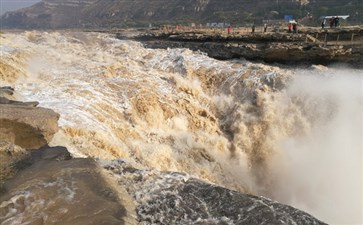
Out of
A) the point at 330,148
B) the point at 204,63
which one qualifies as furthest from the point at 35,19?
the point at 330,148

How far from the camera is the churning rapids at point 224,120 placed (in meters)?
11.6

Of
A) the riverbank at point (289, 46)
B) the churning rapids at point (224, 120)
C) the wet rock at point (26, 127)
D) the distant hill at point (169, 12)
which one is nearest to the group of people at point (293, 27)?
the riverbank at point (289, 46)

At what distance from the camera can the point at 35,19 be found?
348ft

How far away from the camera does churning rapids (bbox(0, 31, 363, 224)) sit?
455 inches

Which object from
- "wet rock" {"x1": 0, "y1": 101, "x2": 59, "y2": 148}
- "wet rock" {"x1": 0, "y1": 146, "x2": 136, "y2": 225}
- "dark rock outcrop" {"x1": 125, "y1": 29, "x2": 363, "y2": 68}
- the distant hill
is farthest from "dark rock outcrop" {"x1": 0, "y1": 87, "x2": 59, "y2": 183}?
the distant hill

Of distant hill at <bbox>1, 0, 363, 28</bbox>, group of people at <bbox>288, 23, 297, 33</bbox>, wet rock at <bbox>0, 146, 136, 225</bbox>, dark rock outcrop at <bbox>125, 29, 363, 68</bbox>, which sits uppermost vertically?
wet rock at <bbox>0, 146, 136, 225</bbox>

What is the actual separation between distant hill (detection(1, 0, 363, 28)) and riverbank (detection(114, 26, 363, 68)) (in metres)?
17.7

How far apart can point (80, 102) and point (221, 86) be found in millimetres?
6960

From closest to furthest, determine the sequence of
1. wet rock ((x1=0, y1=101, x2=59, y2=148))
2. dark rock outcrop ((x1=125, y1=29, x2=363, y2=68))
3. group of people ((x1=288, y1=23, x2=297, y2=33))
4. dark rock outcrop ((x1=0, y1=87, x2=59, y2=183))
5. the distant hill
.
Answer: dark rock outcrop ((x1=0, y1=87, x2=59, y2=183)) < wet rock ((x1=0, y1=101, x2=59, y2=148)) < dark rock outcrop ((x1=125, y1=29, x2=363, y2=68)) < group of people ((x1=288, y1=23, x2=297, y2=33)) < the distant hill

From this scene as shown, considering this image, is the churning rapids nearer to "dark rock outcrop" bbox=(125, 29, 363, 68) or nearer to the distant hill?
"dark rock outcrop" bbox=(125, 29, 363, 68)

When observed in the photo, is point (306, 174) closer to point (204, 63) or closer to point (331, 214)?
point (331, 214)

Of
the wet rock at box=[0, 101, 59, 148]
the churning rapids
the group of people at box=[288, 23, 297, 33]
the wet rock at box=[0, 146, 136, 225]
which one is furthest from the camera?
the group of people at box=[288, 23, 297, 33]

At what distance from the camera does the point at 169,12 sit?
80.4 metres

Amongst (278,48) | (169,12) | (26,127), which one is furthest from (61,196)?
(169,12)
